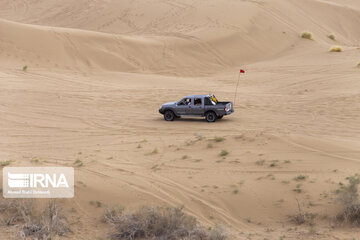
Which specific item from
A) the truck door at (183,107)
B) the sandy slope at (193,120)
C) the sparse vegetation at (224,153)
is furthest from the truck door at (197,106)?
the sparse vegetation at (224,153)

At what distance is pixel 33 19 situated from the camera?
53344 millimetres

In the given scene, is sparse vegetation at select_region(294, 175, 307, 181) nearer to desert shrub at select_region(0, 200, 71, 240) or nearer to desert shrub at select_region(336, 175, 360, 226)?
desert shrub at select_region(336, 175, 360, 226)

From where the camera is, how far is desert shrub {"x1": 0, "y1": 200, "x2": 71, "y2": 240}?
9664 mm

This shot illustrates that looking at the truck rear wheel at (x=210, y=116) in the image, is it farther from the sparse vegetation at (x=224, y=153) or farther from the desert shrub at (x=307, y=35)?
the desert shrub at (x=307, y=35)

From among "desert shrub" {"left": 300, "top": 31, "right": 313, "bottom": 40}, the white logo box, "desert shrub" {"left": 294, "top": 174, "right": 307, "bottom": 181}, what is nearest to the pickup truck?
"desert shrub" {"left": 294, "top": 174, "right": 307, "bottom": 181}

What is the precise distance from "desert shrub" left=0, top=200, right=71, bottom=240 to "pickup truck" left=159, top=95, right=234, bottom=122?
34.4 feet

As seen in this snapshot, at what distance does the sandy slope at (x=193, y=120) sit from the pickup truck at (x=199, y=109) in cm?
54

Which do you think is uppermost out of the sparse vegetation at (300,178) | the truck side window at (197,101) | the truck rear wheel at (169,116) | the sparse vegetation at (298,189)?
the truck side window at (197,101)

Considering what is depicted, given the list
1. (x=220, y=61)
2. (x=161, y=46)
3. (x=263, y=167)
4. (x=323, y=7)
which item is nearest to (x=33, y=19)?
(x=161, y=46)

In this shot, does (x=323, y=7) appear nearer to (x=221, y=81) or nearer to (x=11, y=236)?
(x=221, y=81)

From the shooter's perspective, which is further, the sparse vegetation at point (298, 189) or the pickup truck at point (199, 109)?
the pickup truck at point (199, 109)

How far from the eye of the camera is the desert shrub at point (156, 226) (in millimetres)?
9703

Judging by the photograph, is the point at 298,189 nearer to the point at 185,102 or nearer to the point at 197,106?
the point at 197,106

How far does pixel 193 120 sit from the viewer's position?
2067cm
